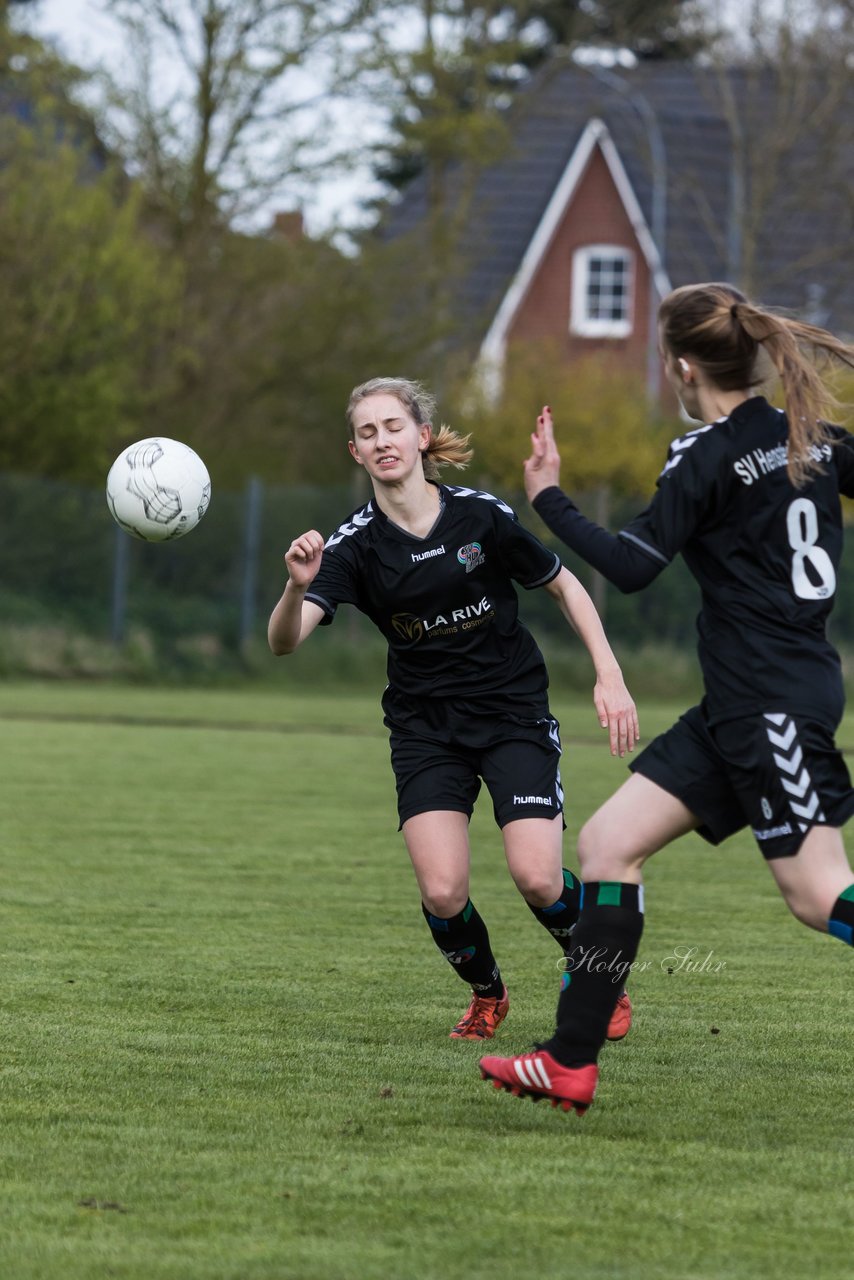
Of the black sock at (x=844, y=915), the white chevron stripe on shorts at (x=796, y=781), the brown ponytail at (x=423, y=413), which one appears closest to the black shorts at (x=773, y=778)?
the white chevron stripe on shorts at (x=796, y=781)

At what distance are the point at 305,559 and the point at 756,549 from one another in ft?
4.32

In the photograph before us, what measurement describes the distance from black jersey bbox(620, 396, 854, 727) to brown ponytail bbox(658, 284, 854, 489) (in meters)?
0.07

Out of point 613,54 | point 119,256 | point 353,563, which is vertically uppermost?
point 613,54

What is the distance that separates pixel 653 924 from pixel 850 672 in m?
16.5

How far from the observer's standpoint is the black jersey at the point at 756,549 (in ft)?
13.5

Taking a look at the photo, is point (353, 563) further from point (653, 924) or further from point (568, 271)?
point (568, 271)

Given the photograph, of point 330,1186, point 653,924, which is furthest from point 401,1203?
point 653,924

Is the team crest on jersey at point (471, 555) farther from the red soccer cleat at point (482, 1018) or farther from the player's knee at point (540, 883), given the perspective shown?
the red soccer cleat at point (482, 1018)

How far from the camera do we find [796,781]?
4.06 meters

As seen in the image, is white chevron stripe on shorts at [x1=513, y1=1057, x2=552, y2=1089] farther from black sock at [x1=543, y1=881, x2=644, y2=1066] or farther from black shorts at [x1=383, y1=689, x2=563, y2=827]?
black shorts at [x1=383, y1=689, x2=563, y2=827]

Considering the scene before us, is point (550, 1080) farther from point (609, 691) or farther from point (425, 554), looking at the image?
point (425, 554)

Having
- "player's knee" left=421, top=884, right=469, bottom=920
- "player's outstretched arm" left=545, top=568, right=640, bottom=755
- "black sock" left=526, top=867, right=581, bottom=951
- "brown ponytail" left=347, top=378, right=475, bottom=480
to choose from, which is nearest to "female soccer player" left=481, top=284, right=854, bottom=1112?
"player's outstretched arm" left=545, top=568, right=640, bottom=755

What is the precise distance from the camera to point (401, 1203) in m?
3.62

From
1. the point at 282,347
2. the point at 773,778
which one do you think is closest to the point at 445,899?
the point at 773,778
